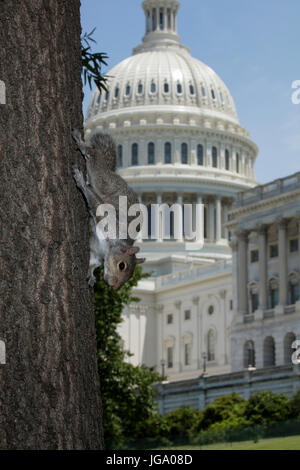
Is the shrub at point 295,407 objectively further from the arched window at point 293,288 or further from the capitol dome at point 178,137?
the capitol dome at point 178,137

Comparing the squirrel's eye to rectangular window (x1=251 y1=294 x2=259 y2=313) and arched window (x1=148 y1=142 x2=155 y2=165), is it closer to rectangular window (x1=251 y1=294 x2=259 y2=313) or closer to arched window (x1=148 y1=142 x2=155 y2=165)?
rectangular window (x1=251 y1=294 x2=259 y2=313)

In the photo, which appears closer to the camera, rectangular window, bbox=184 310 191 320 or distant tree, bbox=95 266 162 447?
distant tree, bbox=95 266 162 447

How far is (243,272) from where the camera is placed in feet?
344

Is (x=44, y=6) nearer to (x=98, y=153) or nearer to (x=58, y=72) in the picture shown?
(x=58, y=72)

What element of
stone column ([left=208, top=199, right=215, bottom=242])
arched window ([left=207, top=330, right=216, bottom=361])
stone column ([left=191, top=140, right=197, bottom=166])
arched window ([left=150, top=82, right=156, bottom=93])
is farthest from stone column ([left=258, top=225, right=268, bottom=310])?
arched window ([left=150, top=82, right=156, bottom=93])

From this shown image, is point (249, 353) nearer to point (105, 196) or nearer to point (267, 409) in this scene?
point (267, 409)

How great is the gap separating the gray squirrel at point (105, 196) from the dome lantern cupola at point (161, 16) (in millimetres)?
184117

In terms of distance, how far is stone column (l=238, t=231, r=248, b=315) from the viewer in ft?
341

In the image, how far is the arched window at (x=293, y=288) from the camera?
98.2 m

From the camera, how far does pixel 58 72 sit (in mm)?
7254

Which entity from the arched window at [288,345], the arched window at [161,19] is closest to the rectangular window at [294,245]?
the arched window at [288,345]

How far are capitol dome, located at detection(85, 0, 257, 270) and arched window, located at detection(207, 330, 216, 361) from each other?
→ 23.7 metres

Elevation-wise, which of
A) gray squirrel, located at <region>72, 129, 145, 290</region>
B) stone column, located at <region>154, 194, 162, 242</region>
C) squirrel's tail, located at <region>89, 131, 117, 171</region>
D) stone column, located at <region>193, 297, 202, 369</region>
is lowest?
gray squirrel, located at <region>72, 129, 145, 290</region>
